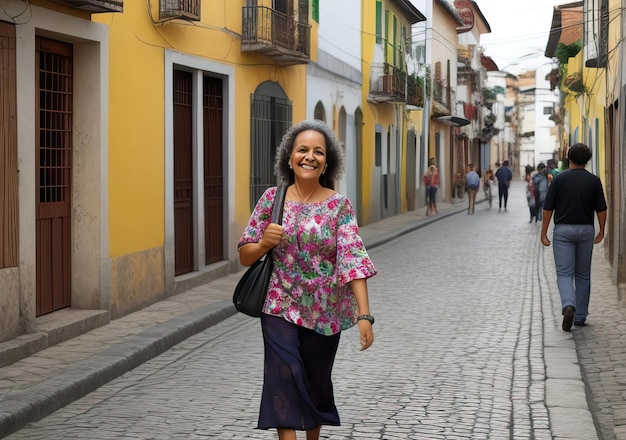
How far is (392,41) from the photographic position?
100 feet

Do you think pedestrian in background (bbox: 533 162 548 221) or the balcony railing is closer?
pedestrian in background (bbox: 533 162 548 221)

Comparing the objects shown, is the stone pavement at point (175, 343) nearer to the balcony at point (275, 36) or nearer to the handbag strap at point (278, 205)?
the handbag strap at point (278, 205)

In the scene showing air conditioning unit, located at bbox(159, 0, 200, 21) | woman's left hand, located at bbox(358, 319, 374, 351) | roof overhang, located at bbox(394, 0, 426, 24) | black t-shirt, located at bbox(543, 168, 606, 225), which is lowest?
woman's left hand, located at bbox(358, 319, 374, 351)

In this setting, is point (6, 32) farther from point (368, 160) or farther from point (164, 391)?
point (368, 160)

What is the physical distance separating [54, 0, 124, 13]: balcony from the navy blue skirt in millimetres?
5106

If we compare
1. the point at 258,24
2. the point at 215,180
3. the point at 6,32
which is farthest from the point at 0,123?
the point at 258,24

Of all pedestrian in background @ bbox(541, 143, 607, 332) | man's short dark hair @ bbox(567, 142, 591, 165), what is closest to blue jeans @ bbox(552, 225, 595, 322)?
pedestrian in background @ bbox(541, 143, 607, 332)

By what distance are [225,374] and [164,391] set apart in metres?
0.67

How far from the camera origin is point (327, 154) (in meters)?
4.95

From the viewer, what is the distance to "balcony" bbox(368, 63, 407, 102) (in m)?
27.1

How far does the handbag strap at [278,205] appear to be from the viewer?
4723 mm

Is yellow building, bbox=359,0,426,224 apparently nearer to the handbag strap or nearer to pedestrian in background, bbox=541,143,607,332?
pedestrian in background, bbox=541,143,607,332

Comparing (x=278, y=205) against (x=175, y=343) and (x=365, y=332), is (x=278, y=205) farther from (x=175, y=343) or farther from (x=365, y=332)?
(x=175, y=343)

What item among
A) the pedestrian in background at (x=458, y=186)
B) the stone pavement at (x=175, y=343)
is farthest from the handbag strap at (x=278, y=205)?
the pedestrian in background at (x=458, y=186)
